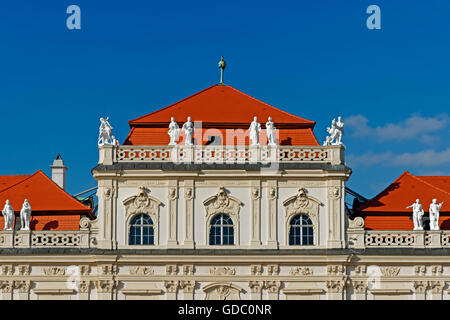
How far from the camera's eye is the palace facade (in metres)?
46.2

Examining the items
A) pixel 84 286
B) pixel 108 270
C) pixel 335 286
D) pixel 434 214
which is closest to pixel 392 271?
pixel 335 286

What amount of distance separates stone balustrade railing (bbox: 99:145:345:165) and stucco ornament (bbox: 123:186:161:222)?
1.35 meters

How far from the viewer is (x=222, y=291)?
151 feet

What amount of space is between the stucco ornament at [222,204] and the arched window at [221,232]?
0.30m

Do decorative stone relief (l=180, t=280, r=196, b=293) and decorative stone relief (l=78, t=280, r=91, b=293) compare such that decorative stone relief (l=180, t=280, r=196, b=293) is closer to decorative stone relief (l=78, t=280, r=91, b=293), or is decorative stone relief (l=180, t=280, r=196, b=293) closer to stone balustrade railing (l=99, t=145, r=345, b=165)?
decorative stone relief (l=78, t=280, r=91, b=293)

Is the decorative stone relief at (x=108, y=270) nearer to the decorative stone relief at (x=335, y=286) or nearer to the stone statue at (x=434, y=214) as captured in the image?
the decorative stone relief at (x=335, y=286)

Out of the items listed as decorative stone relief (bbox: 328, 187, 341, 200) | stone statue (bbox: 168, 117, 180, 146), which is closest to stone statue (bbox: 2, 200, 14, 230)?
stone statue (bbox: 168, 117, 180, 146)

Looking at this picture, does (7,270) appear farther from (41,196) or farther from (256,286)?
(256,286)

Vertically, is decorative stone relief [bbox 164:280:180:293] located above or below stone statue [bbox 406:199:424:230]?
below

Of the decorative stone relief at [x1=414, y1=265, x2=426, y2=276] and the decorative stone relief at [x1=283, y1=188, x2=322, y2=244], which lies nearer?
the decorative stone relief at [x1=414, y1=265, x2=426, y2=276]

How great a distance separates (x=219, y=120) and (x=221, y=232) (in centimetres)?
448

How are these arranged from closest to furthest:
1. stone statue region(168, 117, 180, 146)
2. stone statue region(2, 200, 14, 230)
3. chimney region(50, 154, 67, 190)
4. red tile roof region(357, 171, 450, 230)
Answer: stone statue region(2, 200, 14, 230) → stone statue region(168, 117, 180, 146) → red tile roof region(357, 171, 450, 230) → chimney region(50, 154, 67, 190)
